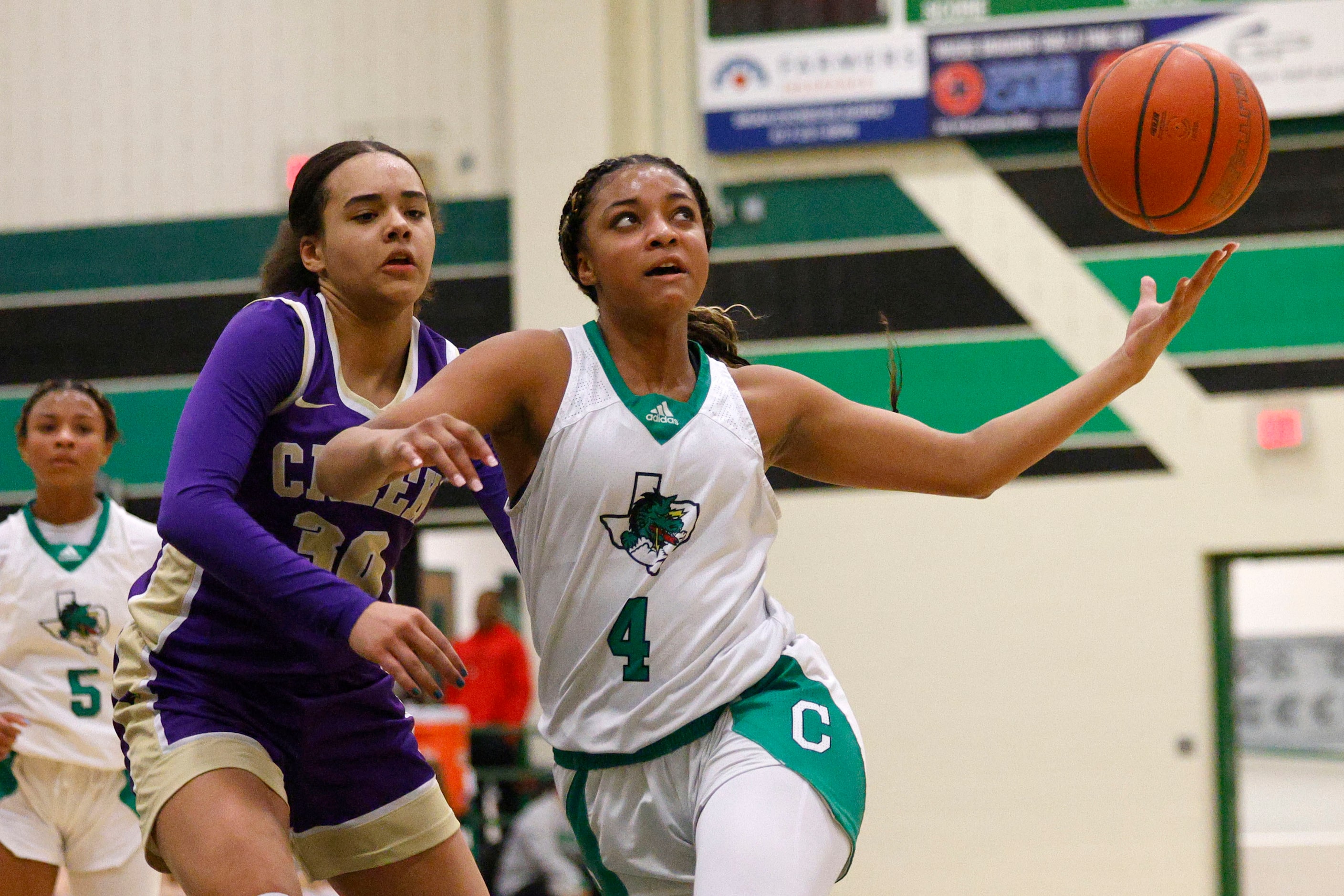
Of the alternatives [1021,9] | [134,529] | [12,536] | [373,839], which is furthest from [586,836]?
[1021,9]

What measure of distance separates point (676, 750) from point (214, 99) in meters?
8.23

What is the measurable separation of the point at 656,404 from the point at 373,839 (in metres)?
1.01

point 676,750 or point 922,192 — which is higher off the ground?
point 922,192

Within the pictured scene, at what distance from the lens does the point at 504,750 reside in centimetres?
848

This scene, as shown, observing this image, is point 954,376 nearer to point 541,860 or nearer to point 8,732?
point 541,860

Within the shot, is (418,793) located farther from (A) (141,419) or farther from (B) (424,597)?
(B) (424,597)

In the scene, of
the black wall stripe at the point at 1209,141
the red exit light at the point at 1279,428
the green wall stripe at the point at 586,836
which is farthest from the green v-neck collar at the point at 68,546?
the red exit light at the point at 1279,428

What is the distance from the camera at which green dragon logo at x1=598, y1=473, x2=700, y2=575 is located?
2547mm

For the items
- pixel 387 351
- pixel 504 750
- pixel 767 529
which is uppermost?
pixel 387 351

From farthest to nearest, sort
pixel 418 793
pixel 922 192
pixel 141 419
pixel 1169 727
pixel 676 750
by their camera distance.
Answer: pixel 141 419 < pixel 922 192 < pixel 1169 727 < pixel 418 793 < pixel 676 750

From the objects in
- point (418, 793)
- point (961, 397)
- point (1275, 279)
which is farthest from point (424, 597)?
point (418, 793)

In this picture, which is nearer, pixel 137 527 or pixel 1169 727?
pixel 137 527

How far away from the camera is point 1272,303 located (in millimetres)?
8102

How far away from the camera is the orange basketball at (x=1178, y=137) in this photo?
3295 mm
